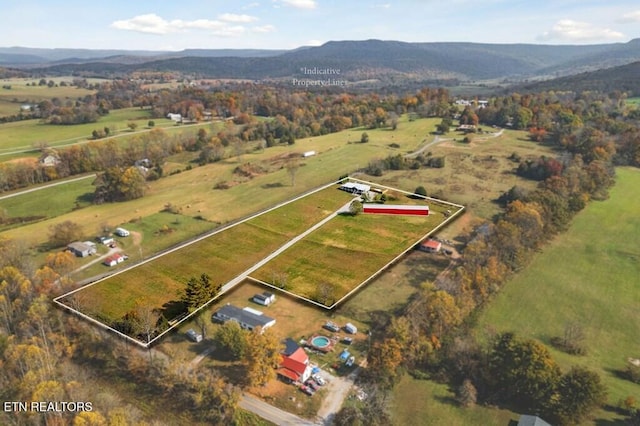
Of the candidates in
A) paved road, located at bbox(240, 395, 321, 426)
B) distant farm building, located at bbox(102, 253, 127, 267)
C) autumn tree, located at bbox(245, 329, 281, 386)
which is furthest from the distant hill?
paved road, located at bbox(240, 395, 321, 426)

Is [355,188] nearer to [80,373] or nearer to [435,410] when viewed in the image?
[435,410]

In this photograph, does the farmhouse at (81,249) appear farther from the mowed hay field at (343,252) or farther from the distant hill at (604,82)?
the distant hill at (604,82)

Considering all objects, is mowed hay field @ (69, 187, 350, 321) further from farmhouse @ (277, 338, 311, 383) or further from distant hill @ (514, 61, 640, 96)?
distant hill @ (514, 61, 640, 96)

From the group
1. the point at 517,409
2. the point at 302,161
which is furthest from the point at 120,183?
the point at 517,409

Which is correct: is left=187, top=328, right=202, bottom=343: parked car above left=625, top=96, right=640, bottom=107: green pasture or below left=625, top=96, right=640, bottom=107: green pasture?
below

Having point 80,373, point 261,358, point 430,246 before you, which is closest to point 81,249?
point 80,373

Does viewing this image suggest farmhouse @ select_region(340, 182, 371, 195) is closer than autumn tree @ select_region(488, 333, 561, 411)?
No

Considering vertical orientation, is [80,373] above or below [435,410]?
above
